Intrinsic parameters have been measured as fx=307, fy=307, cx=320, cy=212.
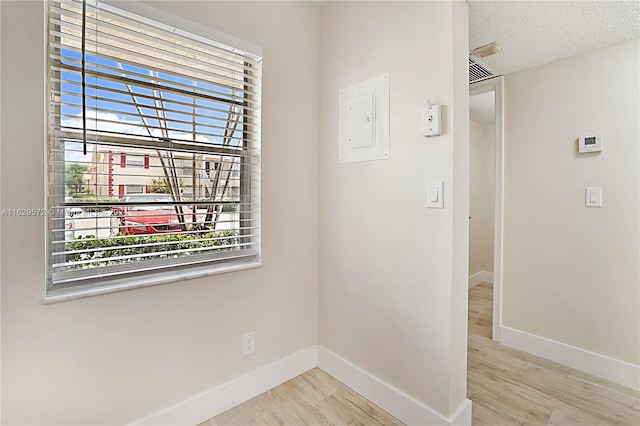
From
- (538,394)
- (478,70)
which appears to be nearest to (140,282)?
(538,394)

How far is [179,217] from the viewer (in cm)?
155

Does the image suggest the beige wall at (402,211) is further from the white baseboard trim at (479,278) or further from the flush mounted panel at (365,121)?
the white baseboard trim at (479,278)

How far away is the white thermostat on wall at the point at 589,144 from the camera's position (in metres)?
2.03

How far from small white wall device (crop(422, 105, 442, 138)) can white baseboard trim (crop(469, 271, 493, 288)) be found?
125 inches

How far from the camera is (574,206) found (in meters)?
2.15

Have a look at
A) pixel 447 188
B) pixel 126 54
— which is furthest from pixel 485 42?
pixel 126 54

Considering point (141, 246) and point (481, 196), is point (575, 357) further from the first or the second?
point (141, 246)

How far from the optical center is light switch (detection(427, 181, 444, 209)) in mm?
1447

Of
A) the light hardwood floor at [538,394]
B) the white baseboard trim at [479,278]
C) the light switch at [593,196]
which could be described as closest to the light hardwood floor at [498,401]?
the light hardwood floor at [538,394]

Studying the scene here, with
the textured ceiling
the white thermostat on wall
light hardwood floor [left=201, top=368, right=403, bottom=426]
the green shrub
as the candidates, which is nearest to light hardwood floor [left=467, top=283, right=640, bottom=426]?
light hardwood floor [left=201, top=368, right=403, bottom=426]

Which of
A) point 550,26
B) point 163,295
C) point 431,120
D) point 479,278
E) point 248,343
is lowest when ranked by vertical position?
point 479,278

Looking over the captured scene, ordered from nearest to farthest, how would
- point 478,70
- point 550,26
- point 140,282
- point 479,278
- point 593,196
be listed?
point 140,282 → point 550,26 → point 593,196 → point 478,70 → point 479,278

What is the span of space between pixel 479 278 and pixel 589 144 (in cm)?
255

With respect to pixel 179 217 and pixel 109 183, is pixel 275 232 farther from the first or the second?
pixel 109 183
